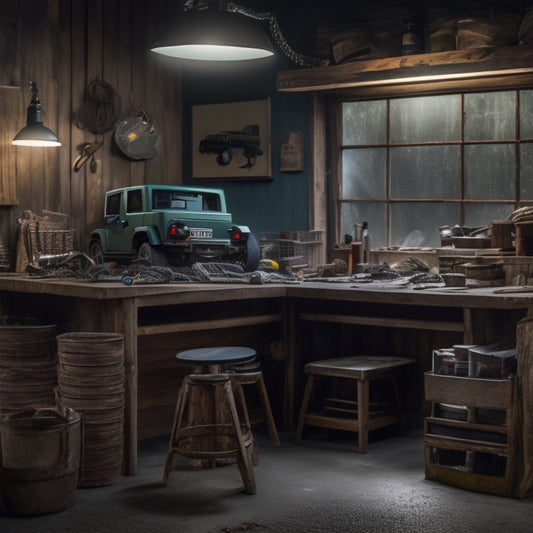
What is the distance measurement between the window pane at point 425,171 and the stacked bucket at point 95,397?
3145 millimetres

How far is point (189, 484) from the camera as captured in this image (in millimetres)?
4809

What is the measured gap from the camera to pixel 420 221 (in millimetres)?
7191

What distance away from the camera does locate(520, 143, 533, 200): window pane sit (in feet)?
22.1

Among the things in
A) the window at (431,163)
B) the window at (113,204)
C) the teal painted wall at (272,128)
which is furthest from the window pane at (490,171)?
the window at (113,204)

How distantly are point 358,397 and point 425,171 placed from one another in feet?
7.84

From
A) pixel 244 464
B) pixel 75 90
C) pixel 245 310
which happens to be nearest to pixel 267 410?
pixel 245 310

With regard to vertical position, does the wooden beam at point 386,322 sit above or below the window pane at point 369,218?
below

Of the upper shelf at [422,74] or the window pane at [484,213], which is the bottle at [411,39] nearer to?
the upper shelf at [422,74]

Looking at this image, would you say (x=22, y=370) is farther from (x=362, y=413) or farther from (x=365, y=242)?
(x=365, y=242)

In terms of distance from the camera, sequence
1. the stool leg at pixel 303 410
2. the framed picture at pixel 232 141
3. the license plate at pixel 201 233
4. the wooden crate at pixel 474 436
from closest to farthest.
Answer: the wooden crate at pixel 474 436 < the stool leg at pixel 303 410 < the license plate at pixel 201 233 < the framed picture at pixel 232 141

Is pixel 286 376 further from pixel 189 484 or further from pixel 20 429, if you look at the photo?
pixel 20 429

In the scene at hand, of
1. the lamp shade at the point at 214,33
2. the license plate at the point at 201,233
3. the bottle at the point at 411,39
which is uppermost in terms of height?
the bottle at the point at 411,39

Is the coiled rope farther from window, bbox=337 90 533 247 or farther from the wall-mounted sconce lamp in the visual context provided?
the wall-mounted sconce lamp

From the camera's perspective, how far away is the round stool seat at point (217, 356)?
15.8 ft
